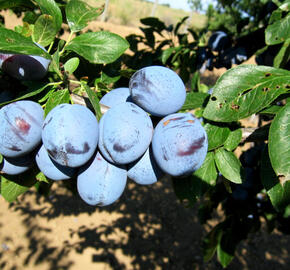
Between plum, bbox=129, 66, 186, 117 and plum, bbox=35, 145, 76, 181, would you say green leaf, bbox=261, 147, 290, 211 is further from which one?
plum, bbox=35, 145, 76, 181

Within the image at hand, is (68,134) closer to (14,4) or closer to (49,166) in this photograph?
(49,166)

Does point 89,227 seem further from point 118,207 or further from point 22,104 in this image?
point 22,104

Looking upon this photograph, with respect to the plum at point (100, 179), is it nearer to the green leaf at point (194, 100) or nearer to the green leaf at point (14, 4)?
the green leaf at point (194, 100)

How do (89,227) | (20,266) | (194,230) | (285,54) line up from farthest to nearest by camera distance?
(194,230), (89,227), (20,266), (285,54)

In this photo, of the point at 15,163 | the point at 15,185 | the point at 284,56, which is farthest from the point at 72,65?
the point at 284,56

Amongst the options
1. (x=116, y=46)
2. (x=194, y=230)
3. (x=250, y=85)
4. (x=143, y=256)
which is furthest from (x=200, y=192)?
(x=194, y=230)

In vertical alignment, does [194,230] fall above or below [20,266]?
below
